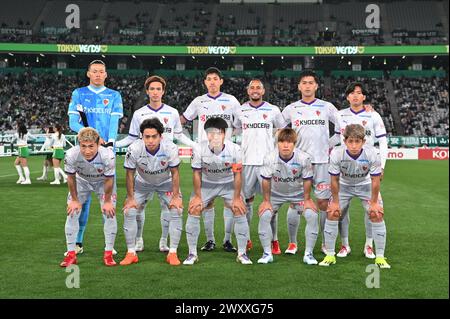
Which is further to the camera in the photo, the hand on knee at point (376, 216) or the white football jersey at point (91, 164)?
the white football jersey at point (91, 164)

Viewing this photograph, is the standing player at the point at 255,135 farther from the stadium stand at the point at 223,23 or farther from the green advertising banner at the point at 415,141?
the stadium stand at the point at 223,23

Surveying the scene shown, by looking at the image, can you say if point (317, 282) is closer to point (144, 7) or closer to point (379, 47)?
point (379, 47)

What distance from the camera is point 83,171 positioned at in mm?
6746

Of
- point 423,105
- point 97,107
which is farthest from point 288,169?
point 423,105

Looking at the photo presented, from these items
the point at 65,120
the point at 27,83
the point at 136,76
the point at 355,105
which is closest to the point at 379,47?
the point at 136,76

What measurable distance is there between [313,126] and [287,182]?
0.99 m

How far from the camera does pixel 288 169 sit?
678 cm

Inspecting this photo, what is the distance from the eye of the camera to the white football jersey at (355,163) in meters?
6.61

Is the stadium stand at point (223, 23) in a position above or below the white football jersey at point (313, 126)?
above

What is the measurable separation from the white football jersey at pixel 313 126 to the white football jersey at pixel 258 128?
254 millimetres

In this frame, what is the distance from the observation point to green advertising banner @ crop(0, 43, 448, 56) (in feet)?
139

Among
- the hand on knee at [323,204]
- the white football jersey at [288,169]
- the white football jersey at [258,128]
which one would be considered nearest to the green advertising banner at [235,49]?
the white football jersey at [258,128]

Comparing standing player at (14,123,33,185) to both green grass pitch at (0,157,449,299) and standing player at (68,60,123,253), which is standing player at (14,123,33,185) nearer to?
green grass pitch at (0,157,449,299)

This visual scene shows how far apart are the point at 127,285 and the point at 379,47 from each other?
40.7 m
